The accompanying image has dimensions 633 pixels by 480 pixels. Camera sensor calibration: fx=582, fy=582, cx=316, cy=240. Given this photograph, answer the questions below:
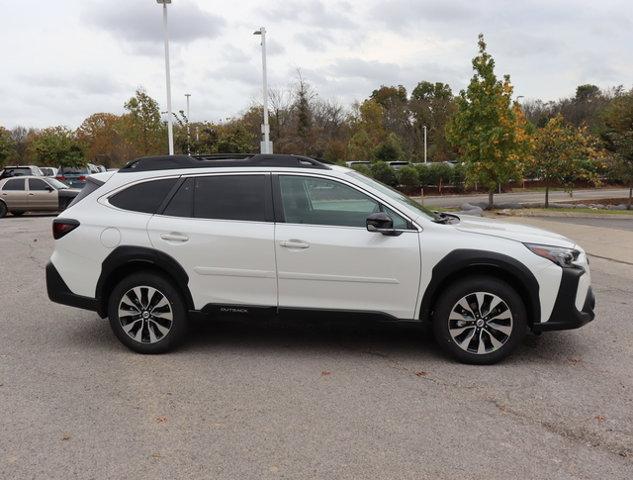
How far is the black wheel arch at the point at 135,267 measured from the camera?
16.7 feet

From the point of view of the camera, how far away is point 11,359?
5219 mm

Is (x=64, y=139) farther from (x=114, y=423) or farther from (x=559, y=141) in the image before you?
(x=114, y=423)

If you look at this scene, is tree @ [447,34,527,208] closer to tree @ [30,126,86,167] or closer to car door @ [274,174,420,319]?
car door @ [274,174,420,319]

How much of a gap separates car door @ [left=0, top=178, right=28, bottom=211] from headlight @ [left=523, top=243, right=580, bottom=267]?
815 inches

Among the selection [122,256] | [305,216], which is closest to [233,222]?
[305,216]

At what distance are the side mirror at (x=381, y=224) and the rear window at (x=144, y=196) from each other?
188 centimetres

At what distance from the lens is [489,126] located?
20562 mm

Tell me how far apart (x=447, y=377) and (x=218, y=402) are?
1827mm

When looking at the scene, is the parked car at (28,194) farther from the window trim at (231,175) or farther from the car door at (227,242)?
the car door at (227,242)

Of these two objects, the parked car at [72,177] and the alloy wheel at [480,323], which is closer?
the alloy wheel at [480,323]

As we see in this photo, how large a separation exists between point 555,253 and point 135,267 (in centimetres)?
364

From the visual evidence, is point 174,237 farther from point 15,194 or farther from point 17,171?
point 17,171

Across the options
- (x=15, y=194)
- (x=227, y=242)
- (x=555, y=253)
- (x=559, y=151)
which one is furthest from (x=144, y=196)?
(x=559, y=151)

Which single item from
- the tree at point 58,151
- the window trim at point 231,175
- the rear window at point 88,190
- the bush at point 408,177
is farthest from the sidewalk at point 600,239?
the tree at point 58,151
